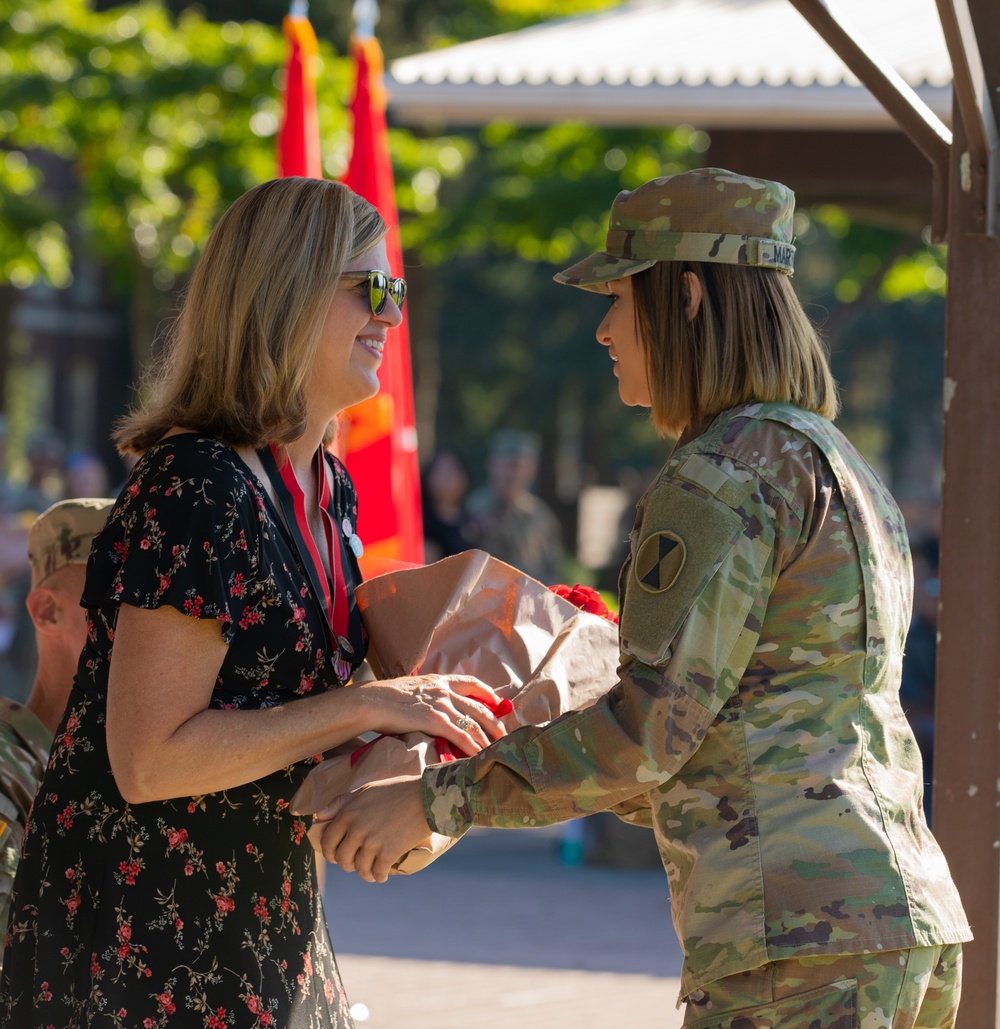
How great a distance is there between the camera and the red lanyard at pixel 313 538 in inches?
95.0

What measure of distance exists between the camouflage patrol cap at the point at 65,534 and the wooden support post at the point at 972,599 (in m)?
1.61

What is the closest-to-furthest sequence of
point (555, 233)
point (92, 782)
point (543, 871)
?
point (92, 782) < point (543, 871) < point (555, 233)

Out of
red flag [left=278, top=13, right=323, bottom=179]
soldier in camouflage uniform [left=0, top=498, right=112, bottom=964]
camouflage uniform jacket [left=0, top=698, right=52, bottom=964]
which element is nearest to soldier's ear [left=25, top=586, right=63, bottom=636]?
soldier in camouflage uniform [left=0, top=498, right=112, bottom=964]

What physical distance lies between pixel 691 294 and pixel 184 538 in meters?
0.80

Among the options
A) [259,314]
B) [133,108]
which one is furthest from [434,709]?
[133,108]

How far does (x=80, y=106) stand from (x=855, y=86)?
9107 mm

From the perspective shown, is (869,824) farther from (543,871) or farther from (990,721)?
(543,871)

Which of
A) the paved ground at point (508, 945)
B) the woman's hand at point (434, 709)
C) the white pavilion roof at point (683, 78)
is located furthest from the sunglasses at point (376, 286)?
the white pavilion roof at point (683, 78)

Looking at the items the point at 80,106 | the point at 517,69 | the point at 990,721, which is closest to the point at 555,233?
the point at 80,106

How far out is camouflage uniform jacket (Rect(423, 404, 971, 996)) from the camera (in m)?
2.04

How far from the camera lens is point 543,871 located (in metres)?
8.21

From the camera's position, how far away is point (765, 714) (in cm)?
209

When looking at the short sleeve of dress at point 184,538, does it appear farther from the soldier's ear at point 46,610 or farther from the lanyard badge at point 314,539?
the soldier's ear at point 46,610

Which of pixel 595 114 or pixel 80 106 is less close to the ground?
pixel 80 106
